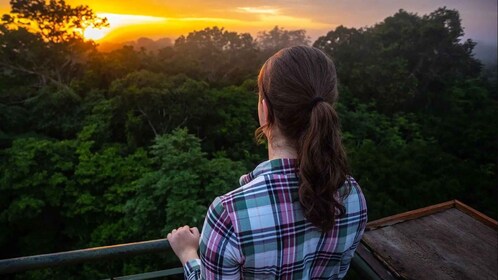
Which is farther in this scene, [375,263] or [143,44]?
[143,44]

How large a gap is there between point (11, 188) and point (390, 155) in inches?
393

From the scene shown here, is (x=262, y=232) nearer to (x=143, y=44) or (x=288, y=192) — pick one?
(x=288, y=192)

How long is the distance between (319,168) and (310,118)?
4.2 inches

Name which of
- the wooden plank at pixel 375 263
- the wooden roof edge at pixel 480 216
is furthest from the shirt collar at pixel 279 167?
the wooden roof edge at pixel 480 216

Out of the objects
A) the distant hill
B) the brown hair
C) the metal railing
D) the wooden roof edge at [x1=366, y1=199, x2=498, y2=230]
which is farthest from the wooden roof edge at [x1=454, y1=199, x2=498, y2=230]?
the distant hill

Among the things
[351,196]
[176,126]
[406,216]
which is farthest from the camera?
[176,126]

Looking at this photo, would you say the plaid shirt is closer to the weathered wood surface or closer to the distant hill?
the weathered wood surface

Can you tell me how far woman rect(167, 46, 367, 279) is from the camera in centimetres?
71

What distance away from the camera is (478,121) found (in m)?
11.1

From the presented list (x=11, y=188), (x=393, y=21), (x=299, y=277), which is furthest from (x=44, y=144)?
(x=393, y=21)

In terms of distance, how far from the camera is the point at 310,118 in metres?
0.75

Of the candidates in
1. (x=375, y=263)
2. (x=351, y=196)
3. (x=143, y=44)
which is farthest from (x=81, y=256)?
(x=143, y=44)

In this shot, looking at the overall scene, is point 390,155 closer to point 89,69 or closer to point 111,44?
point 89,69

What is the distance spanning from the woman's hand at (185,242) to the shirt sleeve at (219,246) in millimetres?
180
